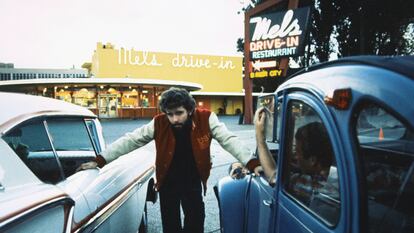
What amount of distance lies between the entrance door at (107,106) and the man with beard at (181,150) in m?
33.1

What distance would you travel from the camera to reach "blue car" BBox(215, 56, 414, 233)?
1452 mm

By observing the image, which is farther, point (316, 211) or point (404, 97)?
point (316, 211)

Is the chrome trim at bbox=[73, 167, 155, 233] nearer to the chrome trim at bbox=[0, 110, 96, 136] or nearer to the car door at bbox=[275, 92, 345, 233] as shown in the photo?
the chrome trim at bbox=[0, 110, 96, 136]

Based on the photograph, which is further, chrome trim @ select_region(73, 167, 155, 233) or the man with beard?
the man with beard

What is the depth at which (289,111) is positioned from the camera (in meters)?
2.31

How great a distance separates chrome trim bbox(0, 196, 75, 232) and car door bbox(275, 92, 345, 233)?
122 cm

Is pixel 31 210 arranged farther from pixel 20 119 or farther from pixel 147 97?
pixel 147 97

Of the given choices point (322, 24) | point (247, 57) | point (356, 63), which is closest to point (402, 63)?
point (356, 63)

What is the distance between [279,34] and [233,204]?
19.3 metres

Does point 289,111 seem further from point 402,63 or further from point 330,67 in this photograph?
point 402,63

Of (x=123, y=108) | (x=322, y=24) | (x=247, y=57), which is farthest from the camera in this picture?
(x=123, y=108)

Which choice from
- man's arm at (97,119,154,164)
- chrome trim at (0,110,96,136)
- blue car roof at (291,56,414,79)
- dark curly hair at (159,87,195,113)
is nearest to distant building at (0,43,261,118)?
man's arm at (97,119,154,164)

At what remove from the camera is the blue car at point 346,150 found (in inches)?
57.2

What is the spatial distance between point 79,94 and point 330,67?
3639 centimetres
